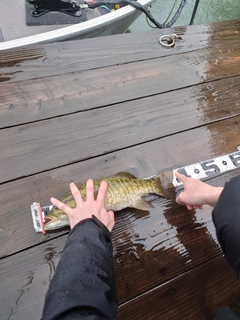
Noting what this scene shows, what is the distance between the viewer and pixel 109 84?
8.78 feet

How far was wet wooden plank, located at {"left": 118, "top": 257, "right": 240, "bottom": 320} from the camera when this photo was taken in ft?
5.64

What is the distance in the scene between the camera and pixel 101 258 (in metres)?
1.49

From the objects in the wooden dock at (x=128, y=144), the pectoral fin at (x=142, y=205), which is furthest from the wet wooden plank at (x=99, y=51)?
the pectoral fin at (x=142, y=205)

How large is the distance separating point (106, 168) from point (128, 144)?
28cm

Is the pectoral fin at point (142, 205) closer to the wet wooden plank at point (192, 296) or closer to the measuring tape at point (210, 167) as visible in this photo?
the measuring tape at point (210, 167)

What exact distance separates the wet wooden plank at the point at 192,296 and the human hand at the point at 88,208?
455 millimetres

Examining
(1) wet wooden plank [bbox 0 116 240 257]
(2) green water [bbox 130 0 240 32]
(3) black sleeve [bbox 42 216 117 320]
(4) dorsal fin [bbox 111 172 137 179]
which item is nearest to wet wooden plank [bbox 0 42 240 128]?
(1) wet wooden plank [bbox 0 116 240 257]

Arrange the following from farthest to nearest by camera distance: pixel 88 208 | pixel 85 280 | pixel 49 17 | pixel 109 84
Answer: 1. pixel 49 17
2. pixel 109 84
3. pixel 88 208
4. pixel 85 280

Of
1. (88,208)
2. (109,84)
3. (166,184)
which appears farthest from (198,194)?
(109,84)

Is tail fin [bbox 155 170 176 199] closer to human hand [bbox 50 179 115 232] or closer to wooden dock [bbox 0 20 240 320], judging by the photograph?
wooden dock [bbox 0 20 240 320]

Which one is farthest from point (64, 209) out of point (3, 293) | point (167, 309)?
point (167, 309)

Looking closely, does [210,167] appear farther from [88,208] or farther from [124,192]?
[88,208]

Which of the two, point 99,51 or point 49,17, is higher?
Result: point 49,17

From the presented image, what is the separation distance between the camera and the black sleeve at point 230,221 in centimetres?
144
